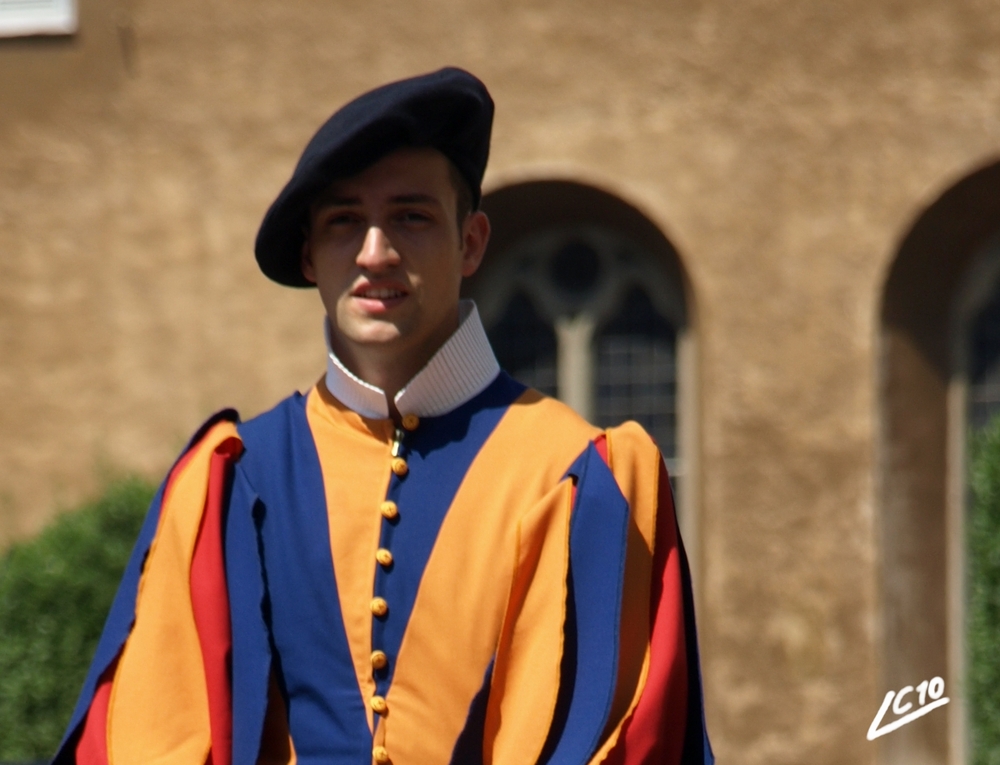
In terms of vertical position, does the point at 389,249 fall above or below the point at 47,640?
above

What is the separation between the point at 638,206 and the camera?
7172 mm

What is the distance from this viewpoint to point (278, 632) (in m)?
2.58

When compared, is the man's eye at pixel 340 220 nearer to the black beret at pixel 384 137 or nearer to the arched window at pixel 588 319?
the black beret at pixel 384 137

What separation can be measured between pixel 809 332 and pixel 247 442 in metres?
4.67

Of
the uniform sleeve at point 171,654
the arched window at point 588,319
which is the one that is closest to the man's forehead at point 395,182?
the uniform sleeve at point 171,654

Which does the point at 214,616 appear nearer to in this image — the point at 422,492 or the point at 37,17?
the point at 422,492

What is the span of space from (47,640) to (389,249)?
13.2 feet

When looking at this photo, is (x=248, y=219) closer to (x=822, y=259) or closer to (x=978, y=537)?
(x=822, y=259)

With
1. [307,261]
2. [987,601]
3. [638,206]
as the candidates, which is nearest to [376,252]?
[307,261]

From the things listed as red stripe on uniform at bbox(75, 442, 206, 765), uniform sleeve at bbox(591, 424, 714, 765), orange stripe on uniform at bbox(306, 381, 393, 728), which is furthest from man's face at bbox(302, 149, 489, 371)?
red stripe on uniform at bbox(75, 442, 206, 765)

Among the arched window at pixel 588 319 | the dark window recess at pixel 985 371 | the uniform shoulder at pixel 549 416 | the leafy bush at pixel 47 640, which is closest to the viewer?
the uniform shoulder at pixel 549 416

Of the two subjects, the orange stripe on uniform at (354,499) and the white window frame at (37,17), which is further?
the white window frame at (37,17)

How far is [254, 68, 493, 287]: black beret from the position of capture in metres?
2.54

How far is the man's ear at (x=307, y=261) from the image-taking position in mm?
2746
